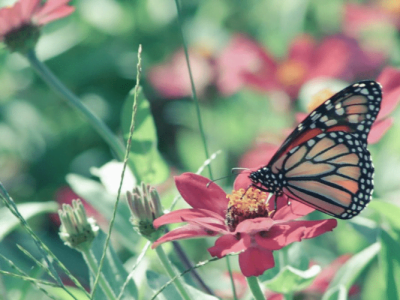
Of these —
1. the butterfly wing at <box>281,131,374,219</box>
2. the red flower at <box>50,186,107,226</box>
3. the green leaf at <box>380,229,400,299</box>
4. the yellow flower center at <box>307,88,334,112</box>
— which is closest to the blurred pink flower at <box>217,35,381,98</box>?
the yellow flower center at <box>307,88,334,112</box>

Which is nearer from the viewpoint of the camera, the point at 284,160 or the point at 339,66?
the point at 284,160

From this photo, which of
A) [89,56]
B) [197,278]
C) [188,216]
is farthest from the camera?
[89,56]

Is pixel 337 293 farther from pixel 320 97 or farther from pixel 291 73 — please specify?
pixel 291 73

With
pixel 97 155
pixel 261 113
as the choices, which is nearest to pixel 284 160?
pixel 261 113

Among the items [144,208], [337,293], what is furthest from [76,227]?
[337,293]

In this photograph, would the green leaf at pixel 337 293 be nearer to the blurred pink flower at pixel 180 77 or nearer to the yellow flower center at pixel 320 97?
the yellow flower center at pixel 320 97

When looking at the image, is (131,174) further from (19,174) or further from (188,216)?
(19,174)

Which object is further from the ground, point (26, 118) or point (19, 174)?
point (26, 118)
